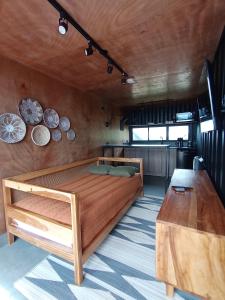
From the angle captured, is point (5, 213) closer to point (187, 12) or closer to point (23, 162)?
A: point (23, 162)

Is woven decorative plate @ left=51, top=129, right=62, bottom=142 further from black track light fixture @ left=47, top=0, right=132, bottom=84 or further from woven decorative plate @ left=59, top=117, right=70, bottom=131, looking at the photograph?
black track light fixture @ left=47, top=0, right=132, bottom=84

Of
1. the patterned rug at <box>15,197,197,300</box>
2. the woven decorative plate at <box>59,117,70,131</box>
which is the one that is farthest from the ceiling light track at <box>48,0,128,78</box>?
the patterned rug at <box>15,197,197,300</box>

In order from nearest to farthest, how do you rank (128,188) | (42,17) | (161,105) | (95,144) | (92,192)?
(42,17) → (92,192) → (128,188) → (95,144) → (161,105)

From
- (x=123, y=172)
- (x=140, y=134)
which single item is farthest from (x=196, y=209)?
(x=140, y=134)

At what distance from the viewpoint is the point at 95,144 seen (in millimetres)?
4145

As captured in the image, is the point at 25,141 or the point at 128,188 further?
the point at 128,188

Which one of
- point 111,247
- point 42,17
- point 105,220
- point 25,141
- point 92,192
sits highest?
point 42,17

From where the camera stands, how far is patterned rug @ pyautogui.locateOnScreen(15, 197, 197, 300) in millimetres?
1360

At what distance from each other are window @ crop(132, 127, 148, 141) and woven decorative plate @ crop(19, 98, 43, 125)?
3.92 metres

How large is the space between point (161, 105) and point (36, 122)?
4.06 metres

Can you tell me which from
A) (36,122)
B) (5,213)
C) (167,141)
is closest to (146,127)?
(167,141)

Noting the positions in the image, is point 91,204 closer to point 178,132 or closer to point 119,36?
point 119,36

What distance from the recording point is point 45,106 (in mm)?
2680

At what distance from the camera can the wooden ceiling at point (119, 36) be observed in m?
1.32
